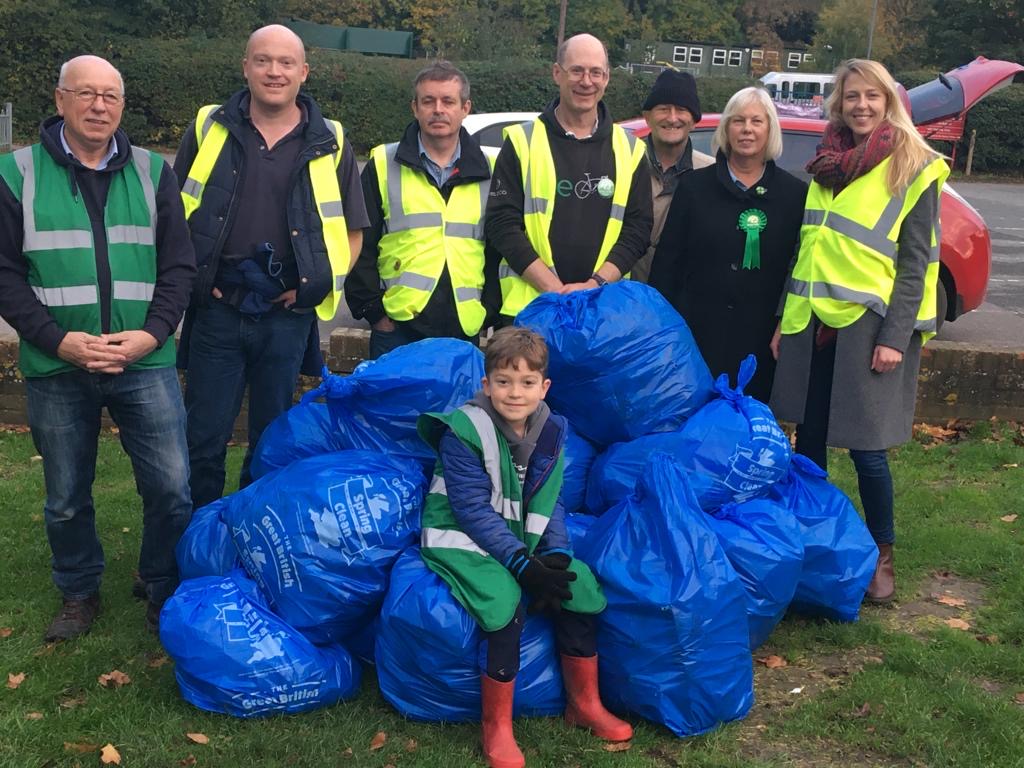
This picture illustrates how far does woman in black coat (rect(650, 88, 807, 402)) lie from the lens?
4.06 meters

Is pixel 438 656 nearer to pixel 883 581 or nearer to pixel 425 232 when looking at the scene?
pixel 425 232

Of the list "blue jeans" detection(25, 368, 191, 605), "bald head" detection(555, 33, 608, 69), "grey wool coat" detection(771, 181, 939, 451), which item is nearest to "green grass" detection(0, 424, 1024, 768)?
"blue jeans" detection(25, 368, 191, 605)

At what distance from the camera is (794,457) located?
4.09 metres

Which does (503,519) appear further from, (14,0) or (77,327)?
(14,0)

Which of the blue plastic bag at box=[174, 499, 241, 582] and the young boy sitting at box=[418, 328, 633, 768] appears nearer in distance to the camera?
the young boy sitting at box=[418, 328, 633, 768]

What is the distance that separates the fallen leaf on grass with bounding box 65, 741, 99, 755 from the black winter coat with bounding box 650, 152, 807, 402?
247cm

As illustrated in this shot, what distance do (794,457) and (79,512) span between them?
2.50 metres

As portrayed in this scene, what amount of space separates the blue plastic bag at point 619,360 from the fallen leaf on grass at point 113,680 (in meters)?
1.67

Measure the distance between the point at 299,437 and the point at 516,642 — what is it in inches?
46.4

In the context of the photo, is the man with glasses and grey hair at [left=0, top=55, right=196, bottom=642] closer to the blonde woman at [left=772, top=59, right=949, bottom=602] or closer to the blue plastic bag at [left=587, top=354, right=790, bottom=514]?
the blue plastic bag at [left=587, top=354, right=790, bottom=514]

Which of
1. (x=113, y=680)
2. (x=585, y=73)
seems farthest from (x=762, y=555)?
(x=113, y=680)

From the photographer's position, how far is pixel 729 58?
6216 cm

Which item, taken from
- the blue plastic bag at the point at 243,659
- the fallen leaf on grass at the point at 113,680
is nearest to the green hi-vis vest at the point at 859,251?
the blue plastic bag at the point at 243,659

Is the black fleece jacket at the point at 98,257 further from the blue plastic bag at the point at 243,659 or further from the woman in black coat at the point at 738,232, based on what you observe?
the woman in black coat at the point at 738,232
